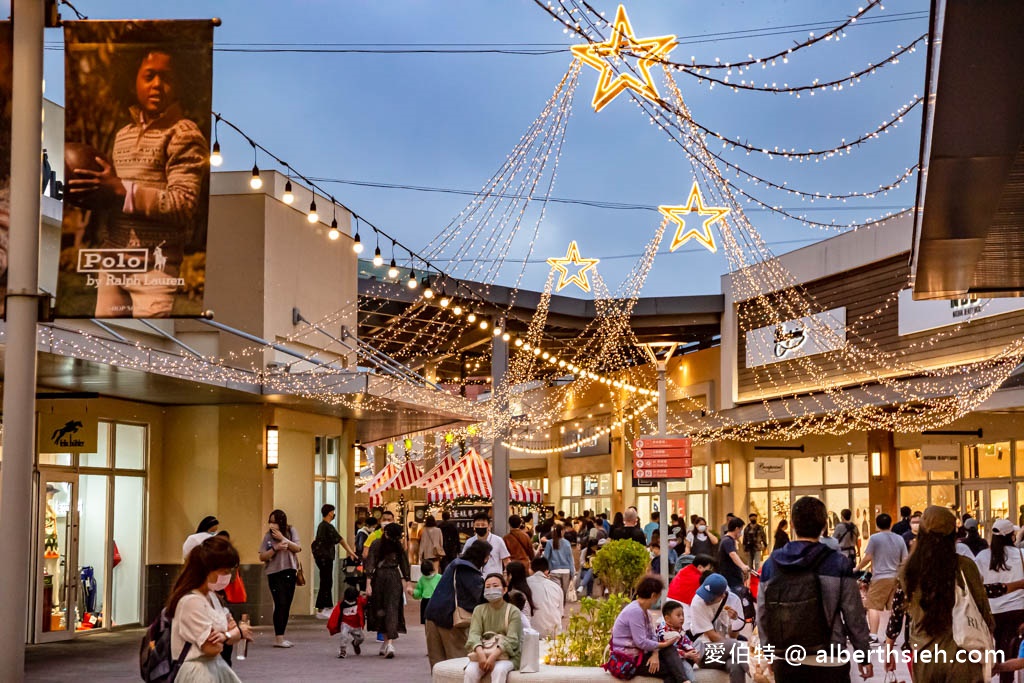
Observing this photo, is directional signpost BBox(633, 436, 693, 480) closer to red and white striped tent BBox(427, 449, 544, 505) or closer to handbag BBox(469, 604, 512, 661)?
handbag BBox(469, 604, 512, 661)

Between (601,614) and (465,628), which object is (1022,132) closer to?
(601,614)

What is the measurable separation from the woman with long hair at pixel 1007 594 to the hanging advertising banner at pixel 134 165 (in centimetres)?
721


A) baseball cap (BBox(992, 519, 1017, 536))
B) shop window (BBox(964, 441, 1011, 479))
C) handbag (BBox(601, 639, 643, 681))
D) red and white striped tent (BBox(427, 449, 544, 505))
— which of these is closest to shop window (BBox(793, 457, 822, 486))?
shop window (BBox(964, 441, 1011, 479))

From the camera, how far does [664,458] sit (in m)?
20.7

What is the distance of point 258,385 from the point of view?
18562 mm

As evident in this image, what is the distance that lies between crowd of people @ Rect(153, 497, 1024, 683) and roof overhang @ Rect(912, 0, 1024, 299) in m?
2.11

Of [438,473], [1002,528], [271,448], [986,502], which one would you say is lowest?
[986,502]

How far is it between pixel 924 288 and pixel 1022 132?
14.6 feet

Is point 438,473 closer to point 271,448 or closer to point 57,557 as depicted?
point 271,448

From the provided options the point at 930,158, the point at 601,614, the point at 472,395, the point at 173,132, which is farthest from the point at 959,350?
the point at 472,395

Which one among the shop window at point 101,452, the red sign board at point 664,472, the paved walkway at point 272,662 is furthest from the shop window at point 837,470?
the shop window at point 101,452

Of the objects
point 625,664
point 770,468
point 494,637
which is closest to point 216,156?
point 494,637

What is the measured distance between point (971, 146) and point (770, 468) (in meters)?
25.4

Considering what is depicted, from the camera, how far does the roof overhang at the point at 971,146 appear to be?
20.4 ft
